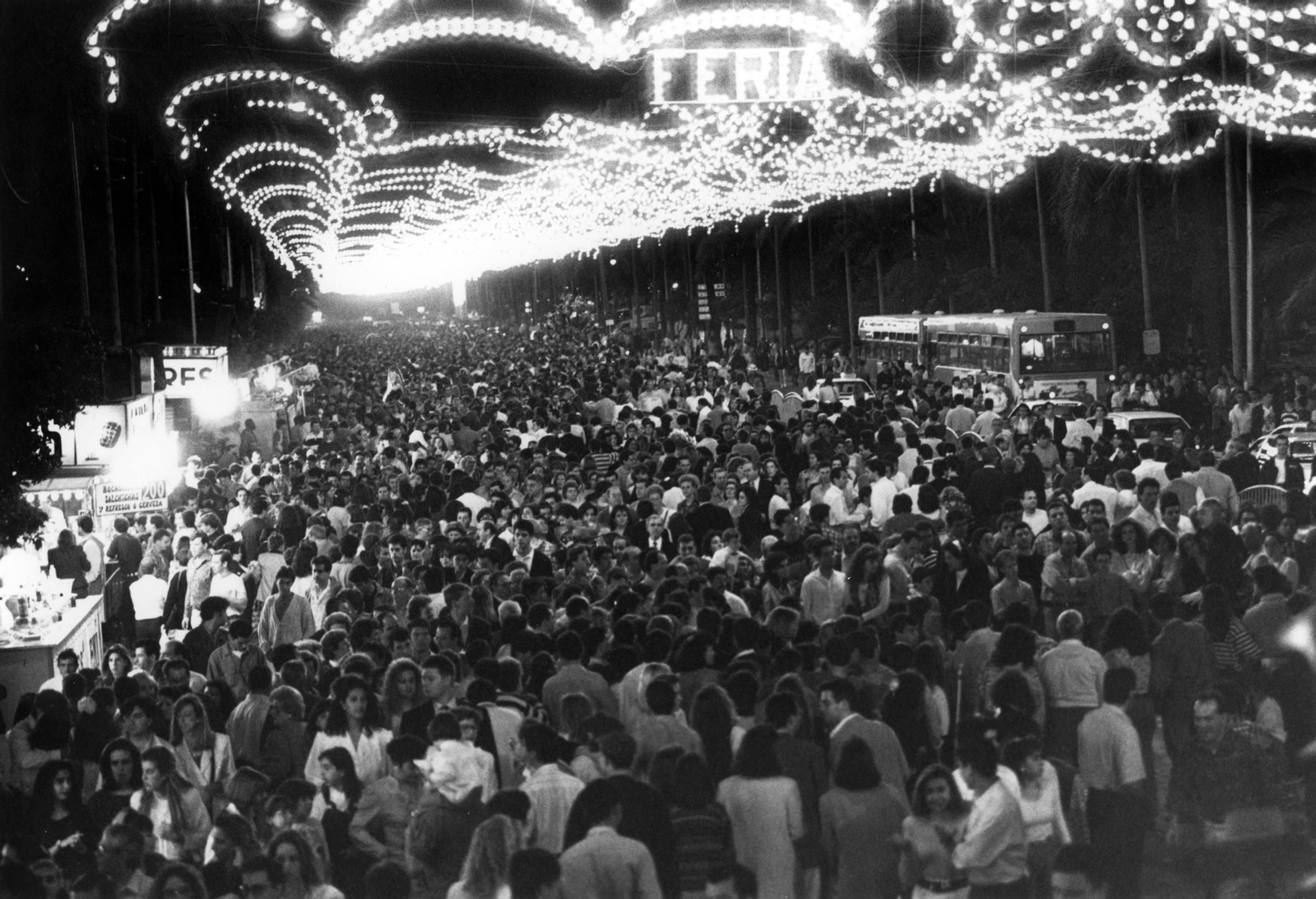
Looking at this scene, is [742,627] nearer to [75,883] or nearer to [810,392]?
[75,883]

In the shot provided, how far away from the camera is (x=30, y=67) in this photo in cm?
2047

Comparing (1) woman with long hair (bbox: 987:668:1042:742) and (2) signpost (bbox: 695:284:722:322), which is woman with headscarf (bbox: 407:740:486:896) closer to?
(1) woman with long hair (bbox: 987:668:1042:742)

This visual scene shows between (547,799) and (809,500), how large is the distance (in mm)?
10253

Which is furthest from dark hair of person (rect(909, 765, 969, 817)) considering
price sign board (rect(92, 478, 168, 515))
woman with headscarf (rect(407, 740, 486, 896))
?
price sign board (rect(92, 478, 168, 515))

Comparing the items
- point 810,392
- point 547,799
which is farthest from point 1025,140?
point 547,799

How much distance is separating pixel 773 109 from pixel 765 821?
1122 inches

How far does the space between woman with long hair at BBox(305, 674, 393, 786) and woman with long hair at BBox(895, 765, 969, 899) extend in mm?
2691

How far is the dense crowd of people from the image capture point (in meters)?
7.98

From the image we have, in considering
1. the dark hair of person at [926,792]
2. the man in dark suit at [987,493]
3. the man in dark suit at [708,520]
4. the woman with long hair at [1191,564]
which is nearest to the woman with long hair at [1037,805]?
the dark hair of person at [926,792]

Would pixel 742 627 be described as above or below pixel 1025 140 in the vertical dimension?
below

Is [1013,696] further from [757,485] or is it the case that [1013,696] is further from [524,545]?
[757,485]

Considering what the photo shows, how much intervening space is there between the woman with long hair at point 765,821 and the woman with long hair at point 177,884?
2113 mm

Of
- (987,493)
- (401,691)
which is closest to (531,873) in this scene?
(401,691)

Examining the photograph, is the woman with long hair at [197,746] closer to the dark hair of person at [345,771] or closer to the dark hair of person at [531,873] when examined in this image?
the dark hair of person at [345,771]
